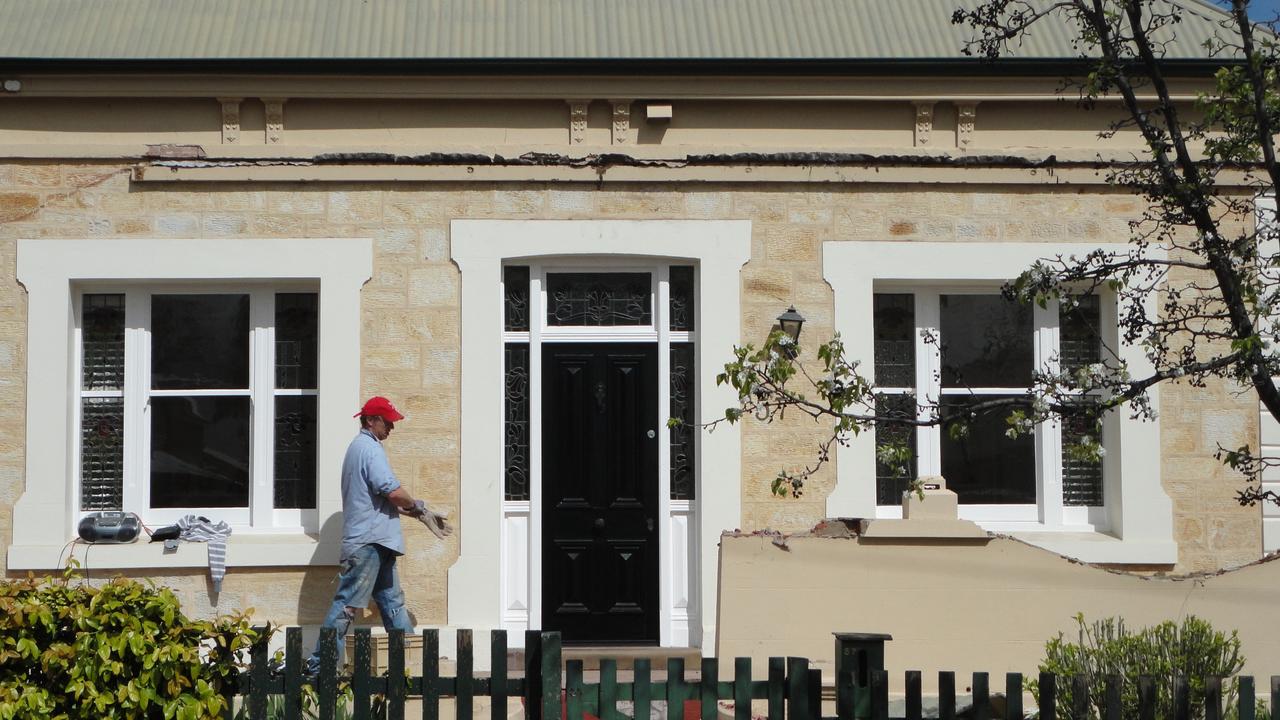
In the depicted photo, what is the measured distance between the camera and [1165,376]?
4.77m

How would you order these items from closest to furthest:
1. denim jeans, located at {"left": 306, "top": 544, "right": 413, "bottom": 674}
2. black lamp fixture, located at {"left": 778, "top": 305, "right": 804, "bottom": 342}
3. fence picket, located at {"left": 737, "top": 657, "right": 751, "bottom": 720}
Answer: fence picket, located at {"left": 737, "top": 657, "right": 751, "bottom": 720} < denim jeans, located at {"left": 306, "top": 544, "right": 413, "bottom": 674} < black lamp fixture, located at {"left": 778, "top": 305, "right": 804, "bottom": 342}

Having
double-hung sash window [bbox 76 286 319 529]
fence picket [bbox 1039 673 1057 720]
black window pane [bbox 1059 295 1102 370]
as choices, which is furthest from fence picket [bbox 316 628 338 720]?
black window pane [bbox 1059 295 1102 370]

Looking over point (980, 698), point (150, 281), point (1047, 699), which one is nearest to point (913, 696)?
point (980, 698)

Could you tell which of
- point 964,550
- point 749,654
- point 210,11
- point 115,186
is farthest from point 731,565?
point 210,11

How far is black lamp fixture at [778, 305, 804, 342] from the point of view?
27.0 feet

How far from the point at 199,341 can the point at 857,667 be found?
5.39 m

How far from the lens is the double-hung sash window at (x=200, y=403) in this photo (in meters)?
8.57

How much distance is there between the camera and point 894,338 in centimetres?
877

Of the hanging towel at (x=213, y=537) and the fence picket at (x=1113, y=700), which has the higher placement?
the hanging towel at (x=213, y=537)

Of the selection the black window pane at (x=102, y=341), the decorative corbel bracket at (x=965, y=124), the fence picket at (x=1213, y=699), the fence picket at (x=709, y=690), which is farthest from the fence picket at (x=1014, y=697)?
the black window pane at (x=102, y=341)

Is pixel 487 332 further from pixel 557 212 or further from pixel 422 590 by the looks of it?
pixel 422 590

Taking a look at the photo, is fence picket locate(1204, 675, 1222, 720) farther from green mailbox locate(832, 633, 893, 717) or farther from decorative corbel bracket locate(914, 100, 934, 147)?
decorative corbel bracket locate(914, 100, 934, 147)

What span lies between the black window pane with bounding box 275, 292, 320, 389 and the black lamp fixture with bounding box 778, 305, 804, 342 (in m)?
3.03

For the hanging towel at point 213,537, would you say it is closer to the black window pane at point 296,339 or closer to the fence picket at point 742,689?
the black window pane at point 296,339
